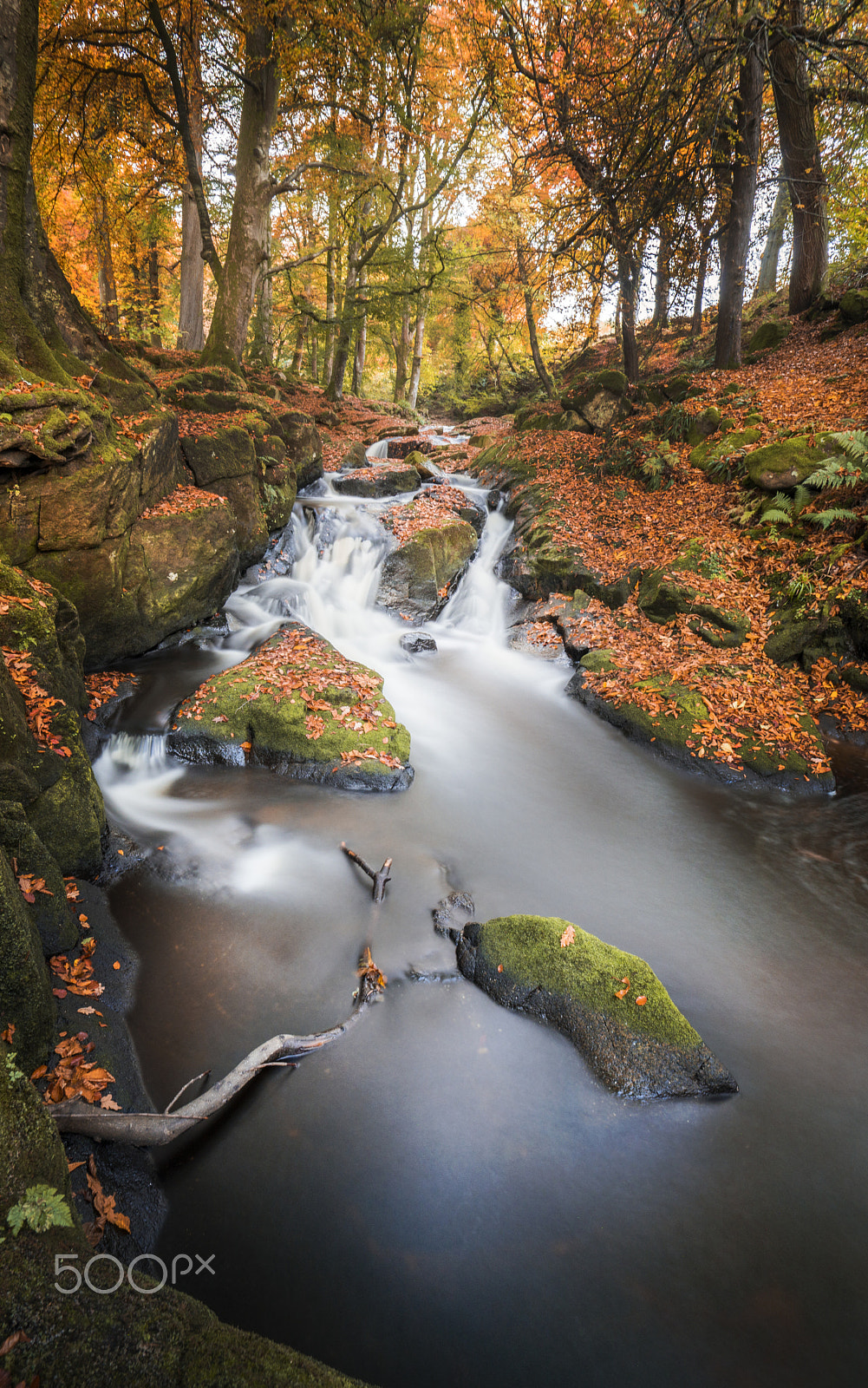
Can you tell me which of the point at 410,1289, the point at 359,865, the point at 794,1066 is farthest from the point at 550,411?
the point at 410,1289

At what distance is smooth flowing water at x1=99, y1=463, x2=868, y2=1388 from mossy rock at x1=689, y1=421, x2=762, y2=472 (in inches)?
277

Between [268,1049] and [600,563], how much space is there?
31.1ft

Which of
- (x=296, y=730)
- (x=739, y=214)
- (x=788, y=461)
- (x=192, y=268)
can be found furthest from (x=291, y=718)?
(x=192, y=268)

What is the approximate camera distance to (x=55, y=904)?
11.3ft

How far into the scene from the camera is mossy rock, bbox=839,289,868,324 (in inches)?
479

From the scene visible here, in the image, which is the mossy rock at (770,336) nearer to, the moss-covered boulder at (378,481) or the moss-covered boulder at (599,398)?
the moss-covered boulder at (599,398)

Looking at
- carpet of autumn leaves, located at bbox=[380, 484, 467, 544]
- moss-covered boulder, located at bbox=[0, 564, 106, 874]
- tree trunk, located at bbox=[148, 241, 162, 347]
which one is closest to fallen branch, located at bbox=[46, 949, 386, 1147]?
moss-covered boulder, located at bbox=[0, 564, 106, 874]

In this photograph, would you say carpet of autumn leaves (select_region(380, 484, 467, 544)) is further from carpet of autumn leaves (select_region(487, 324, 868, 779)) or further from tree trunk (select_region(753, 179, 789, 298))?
tree trunk (select_region(753, 179, 789, 298))

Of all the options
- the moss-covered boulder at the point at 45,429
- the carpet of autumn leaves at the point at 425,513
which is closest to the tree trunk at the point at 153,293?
the carpet of autumn leaves at the point at 425,513

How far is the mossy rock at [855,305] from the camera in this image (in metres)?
12.2

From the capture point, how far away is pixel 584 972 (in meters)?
3.80

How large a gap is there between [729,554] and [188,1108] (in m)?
9.89

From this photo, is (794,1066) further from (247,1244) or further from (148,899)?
(148,899)

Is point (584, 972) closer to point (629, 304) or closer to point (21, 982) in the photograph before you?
point (21, 982)
